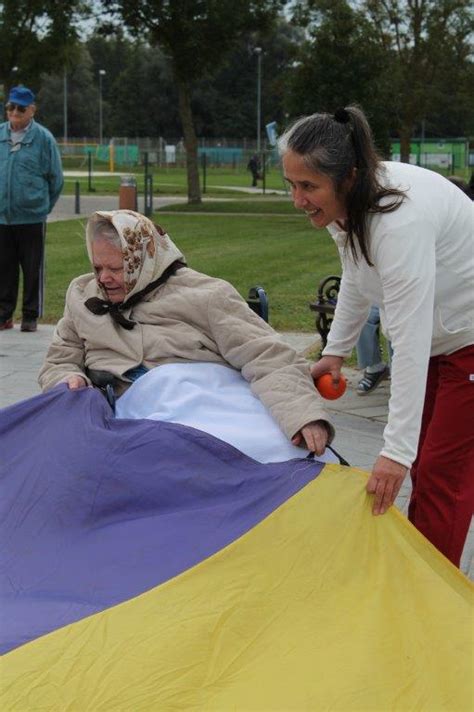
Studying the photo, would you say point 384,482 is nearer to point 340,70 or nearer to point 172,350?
point 172,350

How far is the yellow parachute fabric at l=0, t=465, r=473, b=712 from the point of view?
10.1 ft

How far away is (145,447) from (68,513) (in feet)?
1.05

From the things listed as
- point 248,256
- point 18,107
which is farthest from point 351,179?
point 248,256

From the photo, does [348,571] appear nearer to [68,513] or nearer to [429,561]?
[429,561]

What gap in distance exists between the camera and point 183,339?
14.5 feet

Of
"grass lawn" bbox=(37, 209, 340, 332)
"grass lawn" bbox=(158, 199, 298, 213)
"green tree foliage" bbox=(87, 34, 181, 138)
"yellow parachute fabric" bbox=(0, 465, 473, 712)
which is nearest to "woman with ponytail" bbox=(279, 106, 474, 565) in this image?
"yellow parachute fabric" bbox=(0, 465, 473, 712)

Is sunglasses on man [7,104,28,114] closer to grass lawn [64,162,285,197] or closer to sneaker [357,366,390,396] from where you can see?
sneaker [357,366,390,396]

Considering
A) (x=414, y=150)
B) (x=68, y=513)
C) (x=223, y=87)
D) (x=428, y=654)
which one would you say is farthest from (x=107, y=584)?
(x=223, y=87)

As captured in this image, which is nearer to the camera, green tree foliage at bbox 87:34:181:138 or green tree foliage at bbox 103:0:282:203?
green tree foliage at bbox 103:0:282:203

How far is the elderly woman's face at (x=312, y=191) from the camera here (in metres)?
3.46

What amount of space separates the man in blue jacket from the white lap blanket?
21.5 feet

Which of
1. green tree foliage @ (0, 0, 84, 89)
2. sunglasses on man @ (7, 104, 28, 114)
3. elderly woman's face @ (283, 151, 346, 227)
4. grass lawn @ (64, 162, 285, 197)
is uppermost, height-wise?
green tree foliage @ (0, 0, 84, 89)

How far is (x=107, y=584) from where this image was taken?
11.4ft

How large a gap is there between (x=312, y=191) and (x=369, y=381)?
4.90 metres
